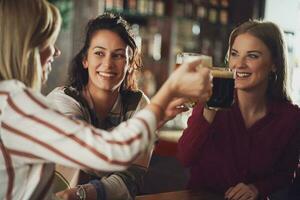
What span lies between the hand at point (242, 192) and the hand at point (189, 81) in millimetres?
631

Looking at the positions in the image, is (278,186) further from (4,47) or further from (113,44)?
(4,47)

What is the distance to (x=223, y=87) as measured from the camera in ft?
4.49

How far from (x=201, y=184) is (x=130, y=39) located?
24.4 inches

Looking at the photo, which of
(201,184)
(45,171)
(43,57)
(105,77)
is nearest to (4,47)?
(43,57)

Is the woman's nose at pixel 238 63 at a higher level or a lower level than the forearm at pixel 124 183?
higher

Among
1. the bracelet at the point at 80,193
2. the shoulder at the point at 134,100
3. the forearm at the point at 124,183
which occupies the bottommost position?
the forearm at the point at 124,183

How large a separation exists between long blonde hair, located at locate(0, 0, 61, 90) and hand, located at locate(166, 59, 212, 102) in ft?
0.93

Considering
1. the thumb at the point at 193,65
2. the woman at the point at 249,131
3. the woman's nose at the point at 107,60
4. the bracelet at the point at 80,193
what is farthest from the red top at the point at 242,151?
the thumb at the point at 193,65

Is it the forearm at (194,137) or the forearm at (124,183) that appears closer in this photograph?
the forearm at (124,183)

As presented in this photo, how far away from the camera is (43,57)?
98 centimetres

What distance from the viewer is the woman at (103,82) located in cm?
156

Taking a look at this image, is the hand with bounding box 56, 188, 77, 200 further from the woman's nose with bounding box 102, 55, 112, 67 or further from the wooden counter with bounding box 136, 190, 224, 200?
the woman's nose with bounding box 102, 55, 112, 67

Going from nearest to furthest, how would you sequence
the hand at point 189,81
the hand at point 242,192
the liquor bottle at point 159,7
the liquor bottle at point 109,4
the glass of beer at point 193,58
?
1. the hand at point 189,81
2. the glass of beer at point 193,58
3. the hand at point 242,192
4. the liquor bottle at point 109,4
5. the liquor bottle at point 159,7

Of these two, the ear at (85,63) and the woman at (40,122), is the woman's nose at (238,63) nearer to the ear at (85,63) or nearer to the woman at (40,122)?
the ear at (85,63)
